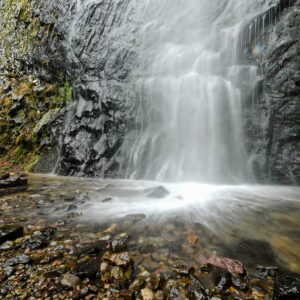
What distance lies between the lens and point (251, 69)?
1052cm

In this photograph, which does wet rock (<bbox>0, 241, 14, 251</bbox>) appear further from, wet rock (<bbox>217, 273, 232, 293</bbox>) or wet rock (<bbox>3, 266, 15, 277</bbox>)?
wet rock (<bbox>217, 273, 232, 293</bbox>)

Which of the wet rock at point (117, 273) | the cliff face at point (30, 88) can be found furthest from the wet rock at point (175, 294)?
the cliff face at point (30, 88)

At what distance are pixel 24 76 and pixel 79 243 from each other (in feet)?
65.3

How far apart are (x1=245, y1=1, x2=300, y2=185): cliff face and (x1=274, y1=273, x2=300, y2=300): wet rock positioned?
7219 mm

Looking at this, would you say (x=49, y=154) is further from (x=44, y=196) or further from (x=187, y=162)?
(x=187, y=162)

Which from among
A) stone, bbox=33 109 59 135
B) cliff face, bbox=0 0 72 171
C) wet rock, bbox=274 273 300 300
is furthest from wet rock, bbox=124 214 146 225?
stone, bbox=33 109 59 135

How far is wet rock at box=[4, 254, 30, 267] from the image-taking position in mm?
3187

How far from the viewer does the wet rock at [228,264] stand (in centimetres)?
306

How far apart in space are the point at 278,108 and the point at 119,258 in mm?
9214

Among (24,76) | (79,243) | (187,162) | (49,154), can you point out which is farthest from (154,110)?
(24,76)

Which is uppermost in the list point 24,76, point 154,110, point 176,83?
point 24,76

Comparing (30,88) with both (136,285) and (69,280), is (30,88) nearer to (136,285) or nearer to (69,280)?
(69,280)

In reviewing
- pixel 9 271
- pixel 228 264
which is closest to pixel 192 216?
pixel 228 264

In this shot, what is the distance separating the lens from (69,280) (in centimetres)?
286
